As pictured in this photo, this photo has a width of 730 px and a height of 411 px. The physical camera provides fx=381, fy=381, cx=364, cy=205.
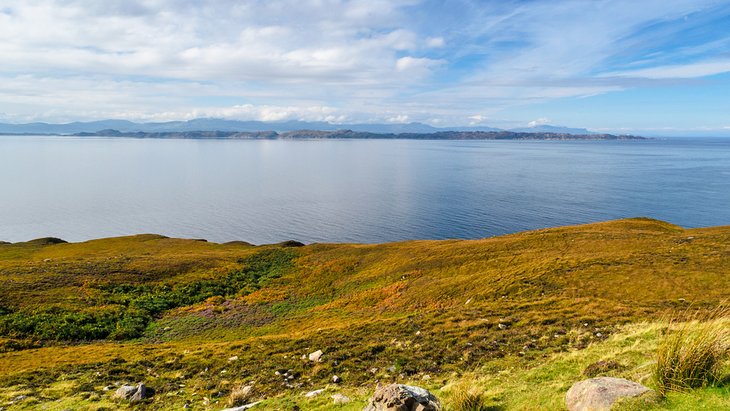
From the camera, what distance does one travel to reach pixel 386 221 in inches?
5438

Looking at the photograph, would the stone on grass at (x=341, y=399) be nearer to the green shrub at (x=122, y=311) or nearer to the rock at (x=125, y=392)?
the rock at (x=125, y=392)

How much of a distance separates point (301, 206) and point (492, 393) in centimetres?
15684

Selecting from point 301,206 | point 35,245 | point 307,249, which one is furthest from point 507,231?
point 35,245

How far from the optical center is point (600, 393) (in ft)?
34.2

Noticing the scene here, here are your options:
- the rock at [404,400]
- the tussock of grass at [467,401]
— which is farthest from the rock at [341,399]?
the tussock of grass at [467,401]

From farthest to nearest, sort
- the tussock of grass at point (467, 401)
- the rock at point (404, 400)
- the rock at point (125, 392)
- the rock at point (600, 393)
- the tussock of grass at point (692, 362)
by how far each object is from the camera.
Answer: the rock at point (125, 392)
the tussock of grass at point (467, 401)
the rock at point (404, 400)
the rock at point (600, 393)
the tussock of grass at point (692, 362)

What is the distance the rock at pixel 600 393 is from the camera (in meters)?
10.1

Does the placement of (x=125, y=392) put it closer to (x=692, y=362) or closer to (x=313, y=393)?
(x=313, y=393)

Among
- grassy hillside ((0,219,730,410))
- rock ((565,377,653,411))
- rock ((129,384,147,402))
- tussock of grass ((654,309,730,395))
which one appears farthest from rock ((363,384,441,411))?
rock ((129,384,147,402))

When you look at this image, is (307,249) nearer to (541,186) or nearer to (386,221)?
(386,221)

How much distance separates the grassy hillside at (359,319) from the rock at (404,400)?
1.09m

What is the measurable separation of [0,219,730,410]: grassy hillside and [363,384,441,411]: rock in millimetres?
1087

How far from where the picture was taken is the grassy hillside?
17.9 meters

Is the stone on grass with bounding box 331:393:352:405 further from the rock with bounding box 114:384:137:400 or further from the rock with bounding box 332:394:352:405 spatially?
the rock with bounding box 114:384:137:400
